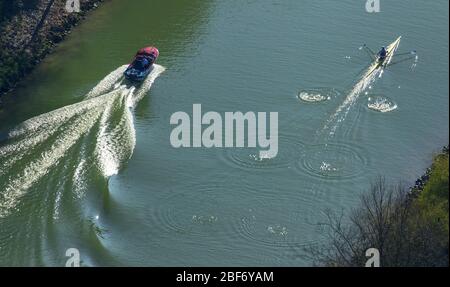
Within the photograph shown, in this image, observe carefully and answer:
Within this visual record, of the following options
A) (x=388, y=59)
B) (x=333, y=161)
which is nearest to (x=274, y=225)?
(x=333, y=161)

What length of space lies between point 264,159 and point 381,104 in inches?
383

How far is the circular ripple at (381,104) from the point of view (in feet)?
175

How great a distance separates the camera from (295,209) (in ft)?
149

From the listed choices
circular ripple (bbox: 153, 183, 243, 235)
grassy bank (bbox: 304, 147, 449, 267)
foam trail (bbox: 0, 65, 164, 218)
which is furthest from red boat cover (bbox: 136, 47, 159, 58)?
grassy bank (bbox: 304, 147, 449, 267)

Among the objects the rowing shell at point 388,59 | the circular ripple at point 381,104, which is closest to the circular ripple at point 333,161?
the circular ripple at point 381,104

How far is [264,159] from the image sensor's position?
48688 mm

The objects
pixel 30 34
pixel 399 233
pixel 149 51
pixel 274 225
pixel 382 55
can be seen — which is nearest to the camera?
pixel 399 233

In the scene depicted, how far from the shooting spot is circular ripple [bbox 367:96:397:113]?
175ft

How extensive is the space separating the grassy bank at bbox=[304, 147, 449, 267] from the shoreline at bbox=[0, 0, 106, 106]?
26.1 metres

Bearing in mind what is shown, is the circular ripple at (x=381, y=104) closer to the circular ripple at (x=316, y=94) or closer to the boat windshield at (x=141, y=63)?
the circular ripple at (x=316, y=94)

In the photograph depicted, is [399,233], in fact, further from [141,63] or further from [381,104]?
[141,63]

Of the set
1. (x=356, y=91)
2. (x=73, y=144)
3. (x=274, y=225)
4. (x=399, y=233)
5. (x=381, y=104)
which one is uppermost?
(x=356, y=91)

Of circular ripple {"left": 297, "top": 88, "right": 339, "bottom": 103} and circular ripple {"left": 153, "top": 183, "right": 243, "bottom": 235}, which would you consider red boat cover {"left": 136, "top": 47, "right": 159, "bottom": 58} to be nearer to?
circular ripple {"left": 297, "top": 88, "right": 339, "bottom": 103}

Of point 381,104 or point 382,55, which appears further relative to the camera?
point 382,55
